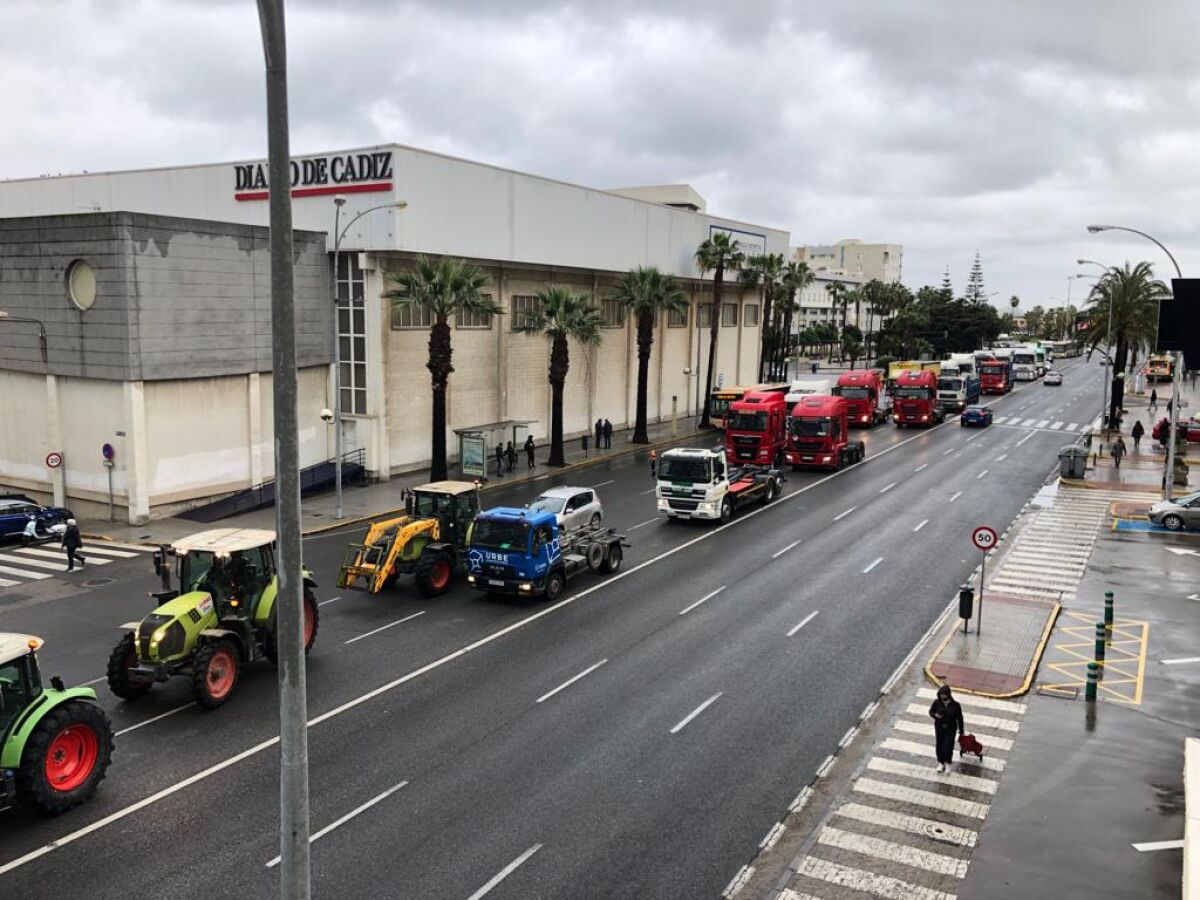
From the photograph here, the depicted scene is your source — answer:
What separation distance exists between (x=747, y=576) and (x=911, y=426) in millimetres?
43507

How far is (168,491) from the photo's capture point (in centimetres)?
3681

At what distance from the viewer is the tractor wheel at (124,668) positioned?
18.2 meters

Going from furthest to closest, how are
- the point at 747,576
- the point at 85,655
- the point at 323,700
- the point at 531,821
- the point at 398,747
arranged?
the point at 747,576
the point at 85,655
the point at 323,700
the point at 398,747
the point at 531,821

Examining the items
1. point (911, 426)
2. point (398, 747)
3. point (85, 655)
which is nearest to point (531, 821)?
point (398, 747)

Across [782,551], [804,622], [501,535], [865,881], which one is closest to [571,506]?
[501,535]

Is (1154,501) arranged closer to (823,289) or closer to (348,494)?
(348,494)

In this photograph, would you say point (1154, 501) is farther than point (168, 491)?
Yes

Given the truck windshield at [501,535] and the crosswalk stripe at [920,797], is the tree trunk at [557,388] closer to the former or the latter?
the truck windshield at [501,535]

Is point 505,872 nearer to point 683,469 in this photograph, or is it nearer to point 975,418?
point 683,469

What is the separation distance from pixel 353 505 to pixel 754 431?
62.6 feet

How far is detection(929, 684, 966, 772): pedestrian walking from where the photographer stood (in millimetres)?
15766

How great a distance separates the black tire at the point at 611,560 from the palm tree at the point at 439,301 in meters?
15.9

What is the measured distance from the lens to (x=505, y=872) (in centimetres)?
1280

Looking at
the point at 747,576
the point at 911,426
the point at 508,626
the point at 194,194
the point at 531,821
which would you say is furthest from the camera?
the point at 911,426
